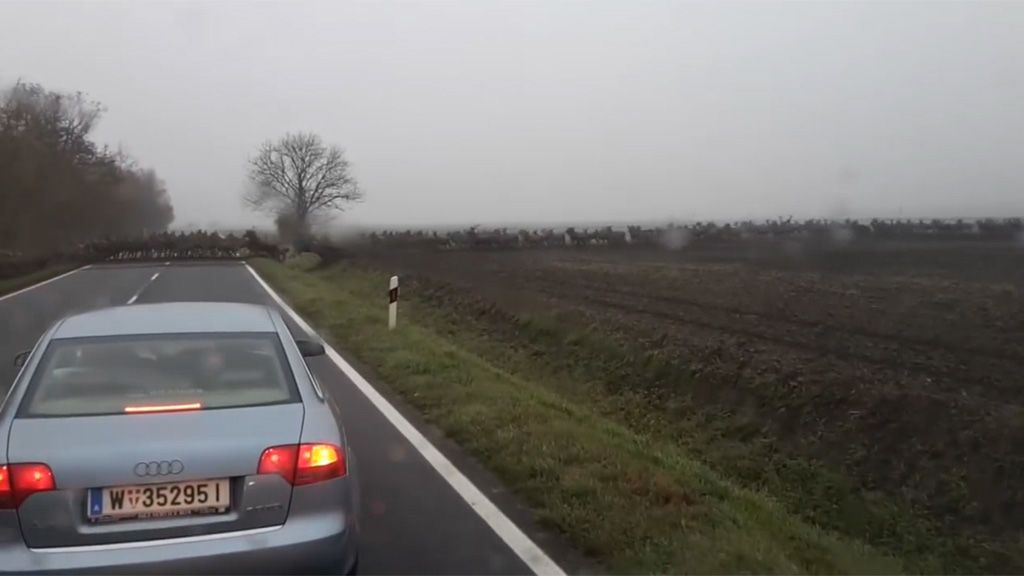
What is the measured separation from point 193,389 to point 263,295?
872 inches

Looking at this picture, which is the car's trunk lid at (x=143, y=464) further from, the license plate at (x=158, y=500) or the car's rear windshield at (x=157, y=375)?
the car's rear windshield at (x=157, y=375)

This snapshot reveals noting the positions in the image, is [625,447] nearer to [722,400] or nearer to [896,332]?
[722,400]

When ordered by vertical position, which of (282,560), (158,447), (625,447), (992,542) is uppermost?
(158,447)

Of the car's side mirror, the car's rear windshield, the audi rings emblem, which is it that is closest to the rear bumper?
the audi rings emblem

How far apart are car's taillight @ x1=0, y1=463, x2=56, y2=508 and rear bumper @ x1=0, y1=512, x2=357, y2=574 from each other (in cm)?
17

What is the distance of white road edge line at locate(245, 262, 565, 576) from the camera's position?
5363mm

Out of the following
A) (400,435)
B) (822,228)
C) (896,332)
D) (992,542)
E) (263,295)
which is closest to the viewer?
(992,542)

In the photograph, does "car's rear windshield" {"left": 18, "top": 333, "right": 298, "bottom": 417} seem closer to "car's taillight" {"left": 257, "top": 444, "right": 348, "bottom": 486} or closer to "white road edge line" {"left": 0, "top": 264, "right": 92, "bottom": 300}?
"car's taillight" {"left": 257, "top": 444, "right": 348, "bottom": 486}

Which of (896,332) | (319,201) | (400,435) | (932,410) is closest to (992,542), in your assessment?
(932,410)

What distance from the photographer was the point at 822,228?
56812mm

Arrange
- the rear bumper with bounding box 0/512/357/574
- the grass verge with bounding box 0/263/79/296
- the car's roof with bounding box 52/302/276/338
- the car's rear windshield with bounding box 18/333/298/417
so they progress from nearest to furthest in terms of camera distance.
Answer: the rear bumper with bounding box 0/512/357/574 < the car's rear windshield with bounding box 18/333/298/417 < the car's roof with bounding box 52/302/276/338 < the grass verge with bounding box 0/263/79/296

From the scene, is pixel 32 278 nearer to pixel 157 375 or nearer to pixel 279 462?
pixel 157 375

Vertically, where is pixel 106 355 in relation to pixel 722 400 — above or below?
above

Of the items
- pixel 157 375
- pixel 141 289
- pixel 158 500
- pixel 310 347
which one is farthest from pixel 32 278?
pixel 158 500
